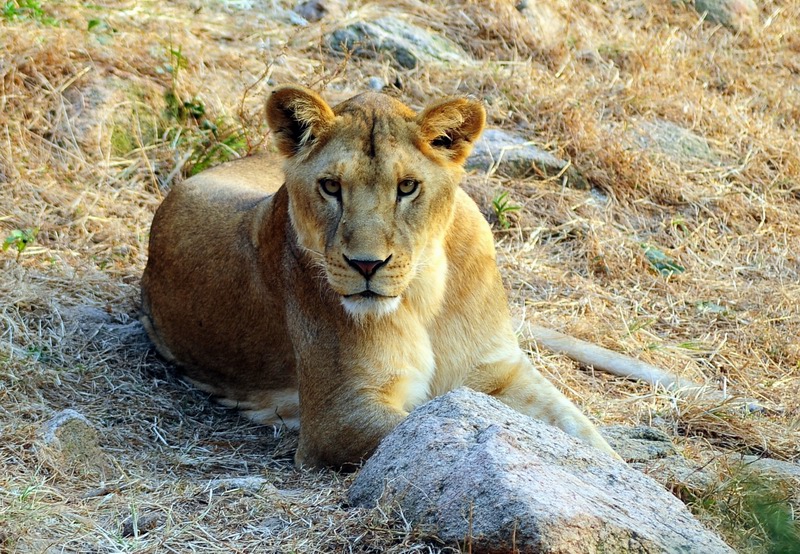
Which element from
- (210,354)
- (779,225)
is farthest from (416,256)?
(779,225)

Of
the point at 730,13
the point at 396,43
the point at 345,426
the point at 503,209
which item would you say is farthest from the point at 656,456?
the point at 730,13

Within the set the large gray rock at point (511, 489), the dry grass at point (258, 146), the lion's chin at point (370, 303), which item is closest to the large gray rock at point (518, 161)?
the dry grass at point (258, 146)

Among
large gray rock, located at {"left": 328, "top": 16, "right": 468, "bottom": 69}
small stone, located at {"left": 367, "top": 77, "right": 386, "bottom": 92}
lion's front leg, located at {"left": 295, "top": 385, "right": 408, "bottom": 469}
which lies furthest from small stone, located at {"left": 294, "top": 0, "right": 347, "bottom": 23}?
lion's front leg, located at {"left": 295, "top": 385, "right": 408, "bottom": 469}

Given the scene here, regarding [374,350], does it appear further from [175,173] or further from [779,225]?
[779,225]

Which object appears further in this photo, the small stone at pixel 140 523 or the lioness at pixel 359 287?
the lioness at pixel 359 287

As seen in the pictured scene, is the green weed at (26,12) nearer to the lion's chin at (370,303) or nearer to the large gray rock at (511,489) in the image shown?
the lion's chin at (370,303)

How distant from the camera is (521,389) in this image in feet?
15.7

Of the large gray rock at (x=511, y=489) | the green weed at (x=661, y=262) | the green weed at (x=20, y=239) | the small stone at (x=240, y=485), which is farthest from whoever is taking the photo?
the green weed at (x=661, y=262)

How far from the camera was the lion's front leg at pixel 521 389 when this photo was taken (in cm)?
466

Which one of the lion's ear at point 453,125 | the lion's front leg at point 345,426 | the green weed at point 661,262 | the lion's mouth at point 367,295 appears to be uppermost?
the lion's ear at point 453,125

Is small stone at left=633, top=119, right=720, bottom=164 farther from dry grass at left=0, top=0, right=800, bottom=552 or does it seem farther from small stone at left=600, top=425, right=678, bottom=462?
small stone at left=600, top=425, right=678, bottom=462

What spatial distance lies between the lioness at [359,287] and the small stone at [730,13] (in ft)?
25.2

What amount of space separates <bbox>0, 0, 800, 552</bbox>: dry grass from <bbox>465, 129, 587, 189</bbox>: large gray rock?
0.49 feet

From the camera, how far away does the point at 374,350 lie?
4.38m
